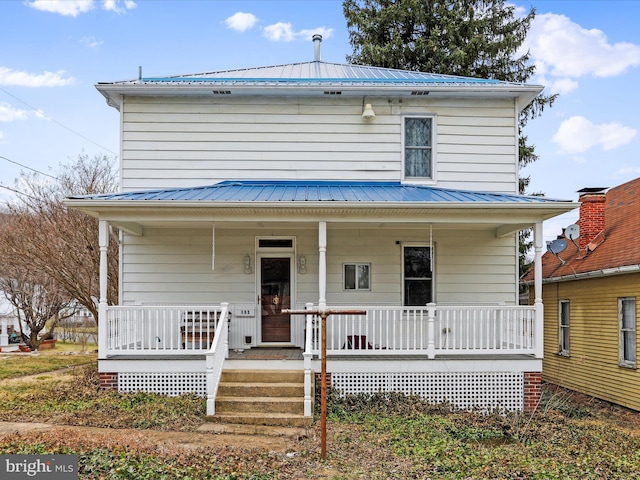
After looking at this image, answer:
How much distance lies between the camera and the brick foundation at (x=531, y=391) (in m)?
9.87

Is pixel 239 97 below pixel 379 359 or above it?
above

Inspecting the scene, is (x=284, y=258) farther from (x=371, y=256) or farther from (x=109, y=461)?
(x=109, y=461)

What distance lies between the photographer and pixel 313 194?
10.6 metres

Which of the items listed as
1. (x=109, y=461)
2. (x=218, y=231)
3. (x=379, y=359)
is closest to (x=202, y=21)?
(x=218, y=231)

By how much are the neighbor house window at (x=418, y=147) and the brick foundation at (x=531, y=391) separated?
192 inches

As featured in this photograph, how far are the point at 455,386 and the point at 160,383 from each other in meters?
5.46

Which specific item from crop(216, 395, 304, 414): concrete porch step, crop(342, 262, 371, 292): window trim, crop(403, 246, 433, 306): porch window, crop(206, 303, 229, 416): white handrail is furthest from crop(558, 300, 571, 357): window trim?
crop(206, 303, 229, 416): white handrail

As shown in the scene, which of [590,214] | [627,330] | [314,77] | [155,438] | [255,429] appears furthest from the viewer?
[590,214]

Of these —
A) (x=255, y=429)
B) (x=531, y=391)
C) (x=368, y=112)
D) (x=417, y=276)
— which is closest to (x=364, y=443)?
(x=255, y=429)

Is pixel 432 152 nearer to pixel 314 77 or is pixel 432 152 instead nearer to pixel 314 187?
pixel 314 187

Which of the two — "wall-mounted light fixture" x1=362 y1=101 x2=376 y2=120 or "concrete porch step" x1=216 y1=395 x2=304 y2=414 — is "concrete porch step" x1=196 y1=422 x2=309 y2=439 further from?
"wall-mounted light fixture" x1=362 y1=101 x2=376 y2=120

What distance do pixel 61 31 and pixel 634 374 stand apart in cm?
2090

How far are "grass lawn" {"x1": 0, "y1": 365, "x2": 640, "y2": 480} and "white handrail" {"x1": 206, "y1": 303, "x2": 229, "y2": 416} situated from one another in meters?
0.33

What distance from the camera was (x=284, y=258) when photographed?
470 inches
